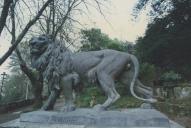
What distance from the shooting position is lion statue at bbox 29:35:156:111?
532 cm

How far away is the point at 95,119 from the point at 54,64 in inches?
39.1

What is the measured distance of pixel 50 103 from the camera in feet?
18.2

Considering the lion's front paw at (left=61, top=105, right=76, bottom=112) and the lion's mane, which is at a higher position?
the lion's mane

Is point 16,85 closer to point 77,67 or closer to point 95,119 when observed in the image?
point 77,67

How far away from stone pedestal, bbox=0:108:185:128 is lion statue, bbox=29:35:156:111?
0.23 metres

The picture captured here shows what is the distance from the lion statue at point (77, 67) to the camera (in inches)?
210

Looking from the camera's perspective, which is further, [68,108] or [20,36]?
[20,36]

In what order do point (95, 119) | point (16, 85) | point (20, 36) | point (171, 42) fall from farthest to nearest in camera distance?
point (16, 85) → point (171, 42) → point (20, 36) → point (95, 119)

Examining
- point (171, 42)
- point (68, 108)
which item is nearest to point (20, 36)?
point (68, 108)

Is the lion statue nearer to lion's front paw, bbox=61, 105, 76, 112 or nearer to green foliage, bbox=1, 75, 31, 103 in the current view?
lion's front paw, bbox=61, 105, 76, 112

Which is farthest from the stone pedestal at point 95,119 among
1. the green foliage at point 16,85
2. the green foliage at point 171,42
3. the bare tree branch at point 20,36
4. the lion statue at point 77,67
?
the green foliage at point 16,85

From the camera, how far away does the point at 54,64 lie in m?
5.32

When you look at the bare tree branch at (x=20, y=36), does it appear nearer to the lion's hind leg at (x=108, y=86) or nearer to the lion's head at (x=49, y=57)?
the lion's head at (x=49, y=57)

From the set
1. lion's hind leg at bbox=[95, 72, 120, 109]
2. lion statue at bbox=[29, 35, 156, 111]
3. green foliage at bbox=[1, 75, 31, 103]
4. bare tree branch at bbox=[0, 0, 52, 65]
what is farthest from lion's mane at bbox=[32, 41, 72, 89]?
green foliage at bbox=[1, 75, 31, 103]
